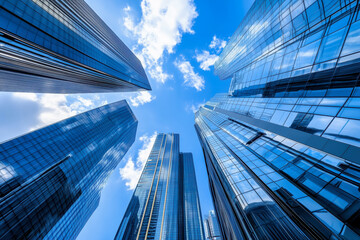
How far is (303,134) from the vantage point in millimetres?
14984

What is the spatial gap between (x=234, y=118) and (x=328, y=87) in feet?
75.7

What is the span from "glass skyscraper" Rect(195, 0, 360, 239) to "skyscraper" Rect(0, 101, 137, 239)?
50.2 m

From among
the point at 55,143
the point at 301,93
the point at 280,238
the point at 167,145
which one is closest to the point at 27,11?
the point at 55,143

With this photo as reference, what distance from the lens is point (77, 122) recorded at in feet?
196

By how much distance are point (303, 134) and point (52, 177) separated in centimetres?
6380

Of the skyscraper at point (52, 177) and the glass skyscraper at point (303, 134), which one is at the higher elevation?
the glass skyscraper at point (303, 134)

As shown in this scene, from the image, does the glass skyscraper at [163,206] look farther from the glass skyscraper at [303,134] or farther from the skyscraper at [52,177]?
the glass skyscraper at [303,134]

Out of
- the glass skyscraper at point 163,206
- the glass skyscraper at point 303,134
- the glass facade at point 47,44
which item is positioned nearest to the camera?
the glass skyscraper at point 303,134

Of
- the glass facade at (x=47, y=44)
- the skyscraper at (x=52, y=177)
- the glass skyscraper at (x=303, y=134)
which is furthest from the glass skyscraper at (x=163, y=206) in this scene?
the glass facade at (x=47, y=44)

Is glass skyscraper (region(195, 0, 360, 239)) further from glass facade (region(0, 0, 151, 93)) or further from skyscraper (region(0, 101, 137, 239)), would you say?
skyscraper (region(0, 101, 137, 239))

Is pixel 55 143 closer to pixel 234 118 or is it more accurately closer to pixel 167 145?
pixel 234 118

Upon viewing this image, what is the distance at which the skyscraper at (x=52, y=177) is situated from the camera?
101 feet

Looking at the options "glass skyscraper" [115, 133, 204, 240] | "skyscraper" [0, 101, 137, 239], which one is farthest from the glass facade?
"glass skyscraper" [115, 133, 204, 240]

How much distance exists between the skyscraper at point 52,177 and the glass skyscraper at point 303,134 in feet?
165
